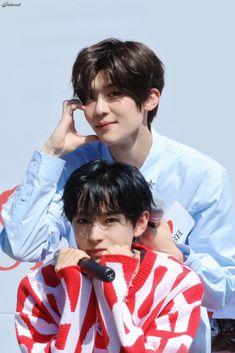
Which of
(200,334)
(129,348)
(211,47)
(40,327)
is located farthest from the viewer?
(211,47)

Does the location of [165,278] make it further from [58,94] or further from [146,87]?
[58,94]

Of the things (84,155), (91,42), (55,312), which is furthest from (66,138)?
(91,42)

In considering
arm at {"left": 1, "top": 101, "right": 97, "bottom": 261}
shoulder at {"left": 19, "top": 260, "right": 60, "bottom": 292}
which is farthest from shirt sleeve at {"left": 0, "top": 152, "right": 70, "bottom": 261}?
shoulder at {"left": 19, "top": 260, "right": 60, "bottom": 292}

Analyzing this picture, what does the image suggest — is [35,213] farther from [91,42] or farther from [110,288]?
[91,42]

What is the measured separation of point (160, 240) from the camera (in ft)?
5.59

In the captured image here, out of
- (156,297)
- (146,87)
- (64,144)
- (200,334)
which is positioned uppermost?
(146,87)

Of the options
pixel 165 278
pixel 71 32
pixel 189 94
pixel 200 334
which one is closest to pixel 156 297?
pixel 165 278

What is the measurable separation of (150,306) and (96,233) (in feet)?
0.56

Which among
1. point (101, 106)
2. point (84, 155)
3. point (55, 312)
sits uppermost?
point (101, 106)

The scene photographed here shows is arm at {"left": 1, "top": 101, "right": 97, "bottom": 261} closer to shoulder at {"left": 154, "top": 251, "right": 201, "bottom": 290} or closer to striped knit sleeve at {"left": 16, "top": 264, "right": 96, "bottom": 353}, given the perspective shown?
striped knit sleeve at {"left": 16, "top": 264, "right": 96, "bottom": 353}

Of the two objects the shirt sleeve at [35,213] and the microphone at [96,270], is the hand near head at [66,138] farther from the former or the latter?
the microphone at [96,270]

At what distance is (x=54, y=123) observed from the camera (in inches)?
108

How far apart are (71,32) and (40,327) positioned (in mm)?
1340

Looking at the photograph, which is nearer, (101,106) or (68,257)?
(68,257)
